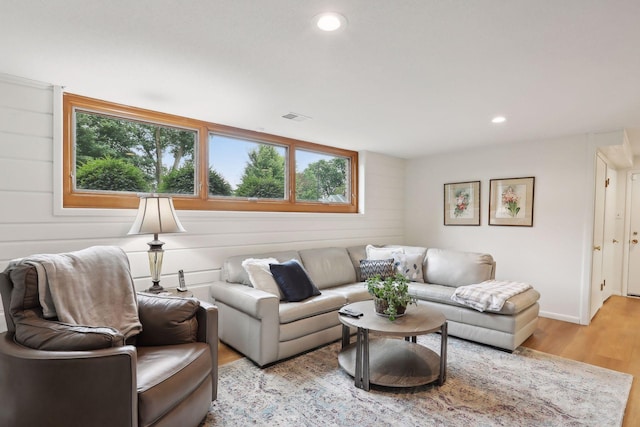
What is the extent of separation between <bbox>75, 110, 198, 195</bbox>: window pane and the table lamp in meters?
0.58

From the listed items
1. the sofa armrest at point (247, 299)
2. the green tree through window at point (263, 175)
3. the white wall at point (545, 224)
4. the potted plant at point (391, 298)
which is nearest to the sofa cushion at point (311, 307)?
the sofa armrest at point (247, 299)

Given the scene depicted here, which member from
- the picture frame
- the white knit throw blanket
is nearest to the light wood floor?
the white knit throw blanket

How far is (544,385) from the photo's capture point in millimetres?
2459

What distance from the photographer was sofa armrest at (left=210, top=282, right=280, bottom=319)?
265 cm

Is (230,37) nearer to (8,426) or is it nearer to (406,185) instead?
(8,426)

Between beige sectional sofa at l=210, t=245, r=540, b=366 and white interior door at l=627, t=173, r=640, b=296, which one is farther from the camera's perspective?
white interior door at l=627, t=173, r=640, b=296

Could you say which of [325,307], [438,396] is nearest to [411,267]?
[325,307]

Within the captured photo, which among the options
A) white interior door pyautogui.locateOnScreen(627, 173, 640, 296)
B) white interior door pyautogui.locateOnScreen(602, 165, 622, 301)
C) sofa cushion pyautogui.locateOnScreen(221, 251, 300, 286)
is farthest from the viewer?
white interior door pyautogui.locateOnScreen(627, 173, 640, 296)

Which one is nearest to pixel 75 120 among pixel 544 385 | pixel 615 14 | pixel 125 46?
pixel 125 46

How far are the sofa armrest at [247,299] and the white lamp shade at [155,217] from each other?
29.0 inches

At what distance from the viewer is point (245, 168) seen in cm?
386

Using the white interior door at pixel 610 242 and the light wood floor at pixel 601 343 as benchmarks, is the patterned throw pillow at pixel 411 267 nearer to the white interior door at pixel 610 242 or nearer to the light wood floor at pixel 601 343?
the light wood floor at pixel 601 343

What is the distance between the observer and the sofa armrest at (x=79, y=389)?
1.45m

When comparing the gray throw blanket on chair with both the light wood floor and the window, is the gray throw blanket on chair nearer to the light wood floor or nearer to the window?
the window
